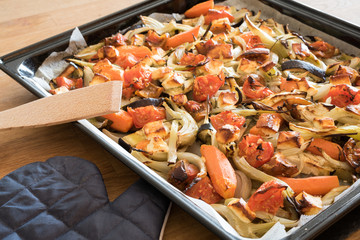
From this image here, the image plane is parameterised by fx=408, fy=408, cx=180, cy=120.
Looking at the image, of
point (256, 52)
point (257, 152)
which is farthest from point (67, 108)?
point (256, 52)

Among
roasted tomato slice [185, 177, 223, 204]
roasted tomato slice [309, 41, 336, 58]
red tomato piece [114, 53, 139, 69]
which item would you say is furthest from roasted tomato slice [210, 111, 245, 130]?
roasted tomato slice [309, 41, 336, 58]

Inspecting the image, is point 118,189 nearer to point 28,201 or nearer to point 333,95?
point 28,201

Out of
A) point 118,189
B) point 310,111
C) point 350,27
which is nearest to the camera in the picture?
point 118,189

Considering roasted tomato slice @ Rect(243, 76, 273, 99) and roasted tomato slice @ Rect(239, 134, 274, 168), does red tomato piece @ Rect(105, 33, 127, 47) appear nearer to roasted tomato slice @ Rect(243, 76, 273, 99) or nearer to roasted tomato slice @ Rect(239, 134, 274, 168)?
roasted tomato slice @ Rect(243, 76, 273, 99)

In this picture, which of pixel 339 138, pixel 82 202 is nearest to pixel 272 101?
pixel 339 138

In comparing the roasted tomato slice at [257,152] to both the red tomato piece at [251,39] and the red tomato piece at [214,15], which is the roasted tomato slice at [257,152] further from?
the red tomato piece at [214,15]

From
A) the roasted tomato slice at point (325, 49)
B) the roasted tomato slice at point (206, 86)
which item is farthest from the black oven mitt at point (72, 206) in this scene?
the roasted tomato slice at point (325, 49)

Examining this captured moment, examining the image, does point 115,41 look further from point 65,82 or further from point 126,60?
point 65,82
